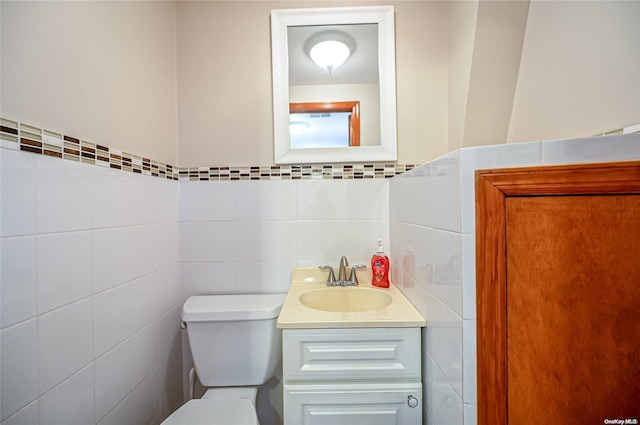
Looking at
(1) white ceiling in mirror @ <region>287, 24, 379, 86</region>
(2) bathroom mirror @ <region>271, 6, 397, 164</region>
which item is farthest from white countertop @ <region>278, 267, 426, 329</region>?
(1) white ceiling in mirror @ <region>287, 24, 379, 86</region>

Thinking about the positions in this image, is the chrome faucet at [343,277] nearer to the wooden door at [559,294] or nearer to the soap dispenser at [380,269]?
the soap dispenser at [380,269]

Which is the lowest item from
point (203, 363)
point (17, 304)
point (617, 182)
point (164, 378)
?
point (164, 378)

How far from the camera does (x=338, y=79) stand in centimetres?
125

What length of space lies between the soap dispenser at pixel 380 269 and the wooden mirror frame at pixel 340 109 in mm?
544

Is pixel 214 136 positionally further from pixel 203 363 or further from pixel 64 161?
pixel 203 363

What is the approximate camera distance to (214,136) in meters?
1.30

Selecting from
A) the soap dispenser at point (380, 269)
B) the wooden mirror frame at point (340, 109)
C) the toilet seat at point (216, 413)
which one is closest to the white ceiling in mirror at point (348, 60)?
the wooden mirror frame at point (340, 109)

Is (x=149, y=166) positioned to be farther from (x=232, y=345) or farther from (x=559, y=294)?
(x=559, y=294)

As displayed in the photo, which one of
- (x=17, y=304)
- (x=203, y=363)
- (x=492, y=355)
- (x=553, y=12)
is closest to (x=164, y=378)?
(x=203, y=363)

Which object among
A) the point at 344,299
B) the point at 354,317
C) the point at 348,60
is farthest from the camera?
the point at 348,60

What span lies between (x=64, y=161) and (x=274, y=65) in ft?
3.10

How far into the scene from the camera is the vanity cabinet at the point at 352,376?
0.82 m

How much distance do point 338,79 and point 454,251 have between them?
40.3 inches

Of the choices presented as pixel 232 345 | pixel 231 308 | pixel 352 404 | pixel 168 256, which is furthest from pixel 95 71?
pixel 352 404
